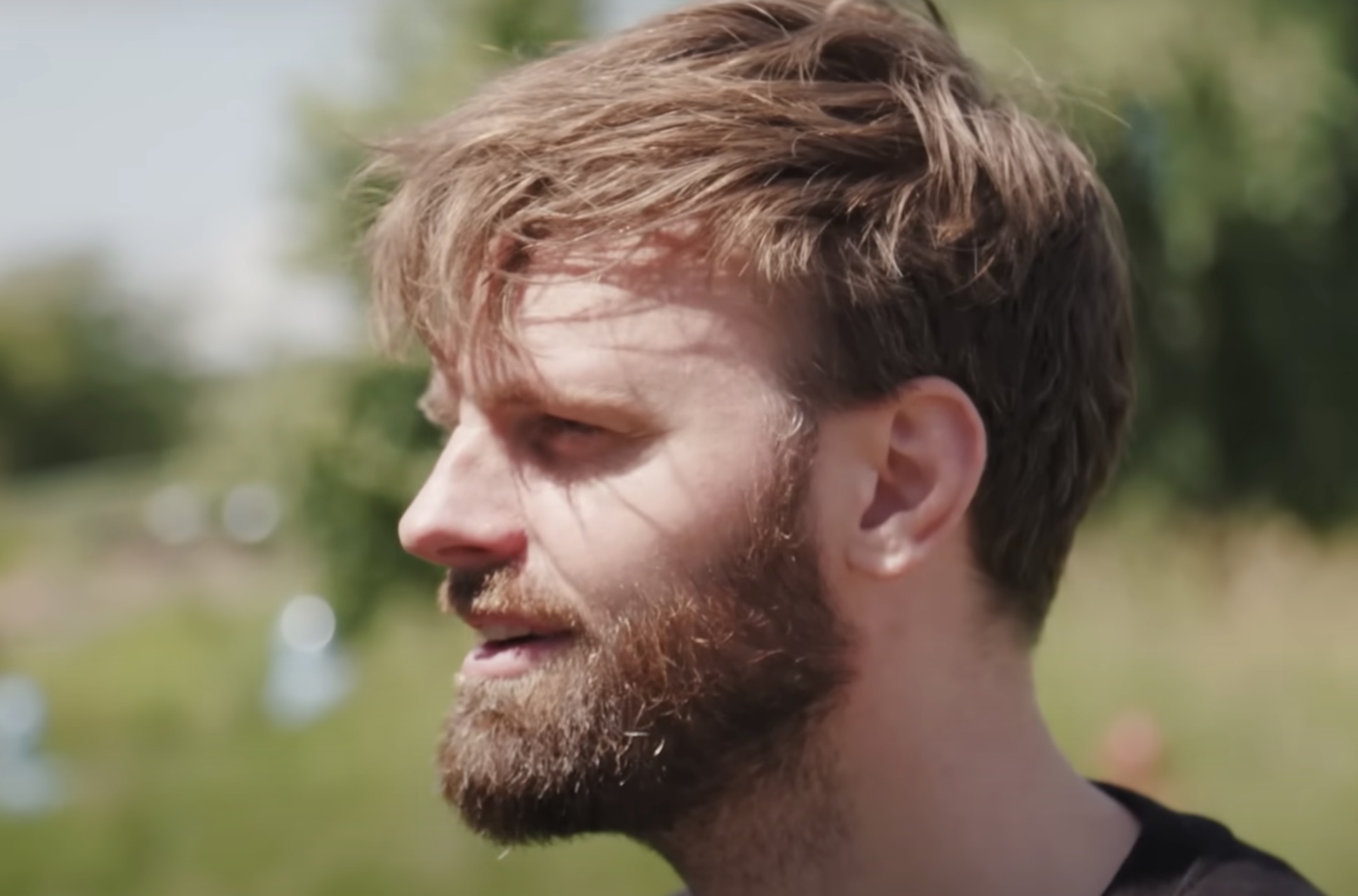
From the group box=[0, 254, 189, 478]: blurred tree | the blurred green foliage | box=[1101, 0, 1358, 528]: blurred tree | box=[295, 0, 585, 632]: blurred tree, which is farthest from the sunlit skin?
box=[0, 254, 189, 478]: blurred tree

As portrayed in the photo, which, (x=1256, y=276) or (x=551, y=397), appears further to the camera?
(x=1256, y=276)

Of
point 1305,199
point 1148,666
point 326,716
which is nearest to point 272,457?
point 326,716

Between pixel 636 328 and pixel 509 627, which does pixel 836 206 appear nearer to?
pixel 636 328

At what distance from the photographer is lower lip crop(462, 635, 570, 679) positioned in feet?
4.34

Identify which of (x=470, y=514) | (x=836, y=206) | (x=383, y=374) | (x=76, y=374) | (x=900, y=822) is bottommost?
(x=76, y=374)

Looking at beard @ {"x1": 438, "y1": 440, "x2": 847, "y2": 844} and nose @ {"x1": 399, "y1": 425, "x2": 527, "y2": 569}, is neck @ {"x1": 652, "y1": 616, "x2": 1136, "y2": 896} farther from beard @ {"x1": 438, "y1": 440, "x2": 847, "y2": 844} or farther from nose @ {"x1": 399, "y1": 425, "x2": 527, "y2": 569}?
nose @ {"x1": 399, "y1": 425, "x2": 527, "y2": 569}

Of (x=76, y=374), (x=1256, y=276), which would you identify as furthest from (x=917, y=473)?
(x=76, y=374)

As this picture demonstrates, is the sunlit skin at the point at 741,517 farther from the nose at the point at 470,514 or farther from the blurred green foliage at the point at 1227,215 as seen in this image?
the blurred green foliage at the point at 1227,215

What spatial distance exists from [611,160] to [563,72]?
152 millimetres

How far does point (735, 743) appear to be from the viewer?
1.33m

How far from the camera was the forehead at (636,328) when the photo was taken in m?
1.30

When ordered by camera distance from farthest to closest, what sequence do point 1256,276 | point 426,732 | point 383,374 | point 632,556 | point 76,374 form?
point 76,374
point 1256,276
point 426,732
point 383,374
point 632,556

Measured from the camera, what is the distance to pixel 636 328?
4.29ft

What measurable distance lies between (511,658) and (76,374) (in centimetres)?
2092
